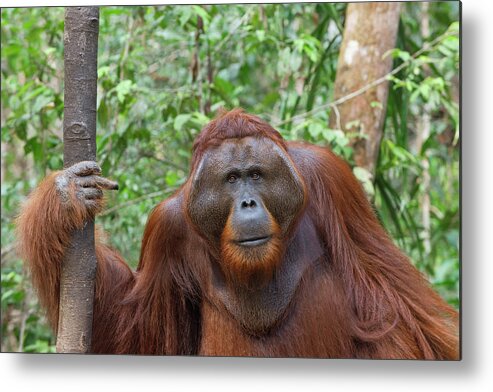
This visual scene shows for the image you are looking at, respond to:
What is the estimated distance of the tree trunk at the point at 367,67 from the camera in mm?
4348

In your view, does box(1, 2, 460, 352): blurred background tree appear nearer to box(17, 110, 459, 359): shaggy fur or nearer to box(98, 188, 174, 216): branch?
box(98, 188, 174, 216): branch

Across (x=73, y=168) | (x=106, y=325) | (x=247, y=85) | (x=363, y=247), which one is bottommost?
(x=106, y=325)

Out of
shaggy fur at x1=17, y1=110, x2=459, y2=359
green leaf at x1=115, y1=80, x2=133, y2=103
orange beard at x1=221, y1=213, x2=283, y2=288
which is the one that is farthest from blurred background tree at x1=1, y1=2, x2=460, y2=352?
orange beard at x1=221, y1=213, x2=283, y2=288

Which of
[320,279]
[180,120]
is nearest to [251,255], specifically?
[320,279]

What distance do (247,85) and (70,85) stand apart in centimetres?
260

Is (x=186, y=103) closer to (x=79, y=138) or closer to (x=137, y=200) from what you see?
(x=137, y=200)

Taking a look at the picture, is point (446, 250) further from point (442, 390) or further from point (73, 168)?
point (73, 168)

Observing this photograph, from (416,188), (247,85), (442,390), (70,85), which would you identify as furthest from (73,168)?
(247,85)

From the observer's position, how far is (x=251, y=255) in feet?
9.88

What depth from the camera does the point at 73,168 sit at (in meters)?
3.06

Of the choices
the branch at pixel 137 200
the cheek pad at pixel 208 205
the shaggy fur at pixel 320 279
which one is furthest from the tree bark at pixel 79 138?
the branch at pixel 137 200

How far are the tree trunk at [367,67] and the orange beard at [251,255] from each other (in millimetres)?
1407

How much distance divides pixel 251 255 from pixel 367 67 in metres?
1.70

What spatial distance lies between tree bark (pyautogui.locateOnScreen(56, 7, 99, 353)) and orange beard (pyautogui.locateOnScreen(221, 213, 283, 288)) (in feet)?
1.66
